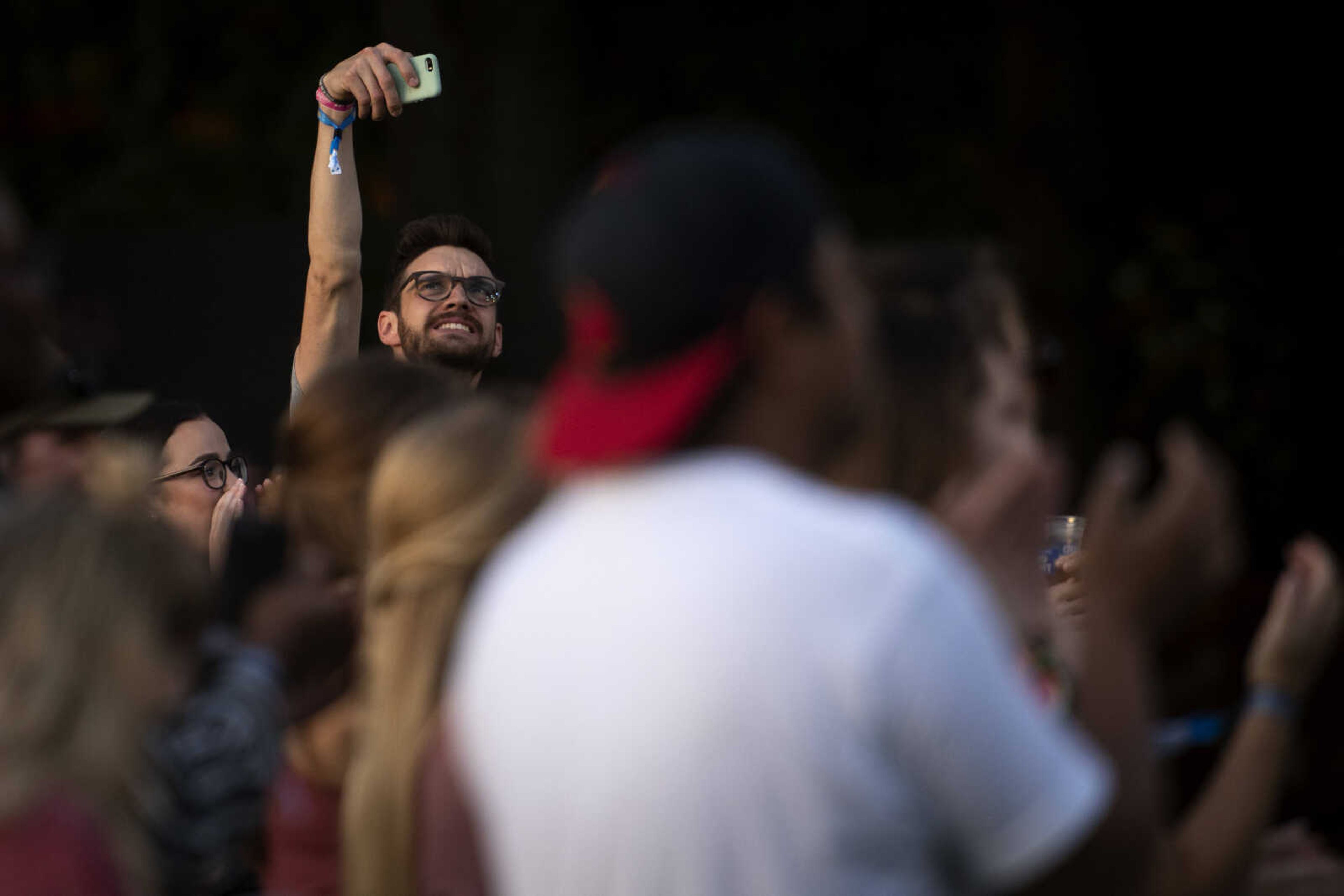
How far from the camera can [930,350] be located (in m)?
2.20

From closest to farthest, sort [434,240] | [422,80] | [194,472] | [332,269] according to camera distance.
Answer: [422,80]
[332,269]
[194,472]
[434,240]

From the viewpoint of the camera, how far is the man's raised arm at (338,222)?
3994 mm

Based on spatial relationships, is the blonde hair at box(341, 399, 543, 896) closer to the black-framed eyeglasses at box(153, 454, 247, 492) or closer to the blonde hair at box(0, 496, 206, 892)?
the blonde hair at box(0, 496, 206, 892)

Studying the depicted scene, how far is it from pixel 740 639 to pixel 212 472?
295cm

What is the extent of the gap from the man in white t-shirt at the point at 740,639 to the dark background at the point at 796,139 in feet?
13.8

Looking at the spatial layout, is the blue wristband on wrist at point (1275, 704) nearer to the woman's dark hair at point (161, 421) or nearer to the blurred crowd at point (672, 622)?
the blurred crowd at point (672, 622)

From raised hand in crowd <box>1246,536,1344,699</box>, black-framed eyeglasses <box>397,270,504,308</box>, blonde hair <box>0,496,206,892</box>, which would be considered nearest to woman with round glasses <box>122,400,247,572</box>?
black-framed eyeglasses <box>397,270,504,308</box>

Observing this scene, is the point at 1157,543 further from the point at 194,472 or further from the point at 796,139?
the point at 796,139

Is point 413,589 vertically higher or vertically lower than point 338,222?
lower

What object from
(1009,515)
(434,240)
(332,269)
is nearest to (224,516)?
(332,269)

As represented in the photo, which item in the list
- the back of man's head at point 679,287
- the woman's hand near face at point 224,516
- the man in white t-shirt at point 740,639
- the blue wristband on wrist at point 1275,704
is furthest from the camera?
the woman's hand near face at point 224,516

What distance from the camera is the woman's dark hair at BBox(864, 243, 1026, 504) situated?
84.3 inches

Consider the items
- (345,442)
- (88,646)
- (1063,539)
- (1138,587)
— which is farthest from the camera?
(1063,539)

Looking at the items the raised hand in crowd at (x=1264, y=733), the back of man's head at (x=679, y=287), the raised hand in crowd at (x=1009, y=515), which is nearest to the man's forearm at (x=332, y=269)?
the raised hand in crowd at (x=1009, y=515)
